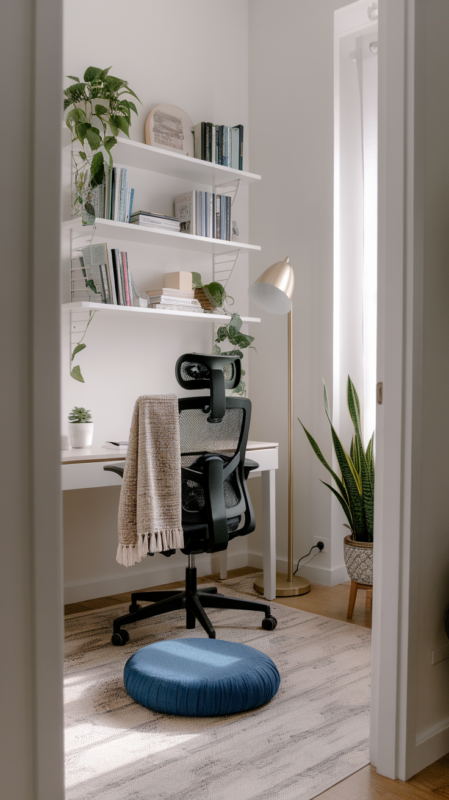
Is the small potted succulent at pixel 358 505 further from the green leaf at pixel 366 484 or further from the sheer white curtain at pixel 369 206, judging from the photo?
the sheer white curtain at pixel 369 206

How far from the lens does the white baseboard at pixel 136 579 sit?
3.05 m

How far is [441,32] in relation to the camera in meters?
1.71

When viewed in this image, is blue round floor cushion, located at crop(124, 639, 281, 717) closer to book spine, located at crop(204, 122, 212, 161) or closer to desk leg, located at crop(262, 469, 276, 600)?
desk leg, located at crop(262, 469, 276, 600)

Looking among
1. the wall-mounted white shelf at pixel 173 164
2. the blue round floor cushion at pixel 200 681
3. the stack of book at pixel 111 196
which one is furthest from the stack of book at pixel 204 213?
the blue round floor cushion at pixel 200 681

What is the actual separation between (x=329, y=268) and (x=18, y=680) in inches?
110

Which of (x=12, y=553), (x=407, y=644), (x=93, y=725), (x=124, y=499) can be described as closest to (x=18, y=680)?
(x=12, y=553)

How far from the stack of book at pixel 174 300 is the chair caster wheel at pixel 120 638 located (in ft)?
4.86

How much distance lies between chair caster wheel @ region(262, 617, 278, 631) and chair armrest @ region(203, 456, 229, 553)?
0.46 m

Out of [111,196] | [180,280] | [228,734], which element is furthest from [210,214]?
[228,734]

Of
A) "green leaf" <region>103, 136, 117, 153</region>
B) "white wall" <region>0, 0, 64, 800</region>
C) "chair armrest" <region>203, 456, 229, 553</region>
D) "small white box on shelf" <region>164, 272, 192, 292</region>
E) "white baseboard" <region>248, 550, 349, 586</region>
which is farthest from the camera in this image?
"white baseboard" <region>248, 550, 349, 586</region>

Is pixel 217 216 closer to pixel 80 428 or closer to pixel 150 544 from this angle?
pixel 80 428

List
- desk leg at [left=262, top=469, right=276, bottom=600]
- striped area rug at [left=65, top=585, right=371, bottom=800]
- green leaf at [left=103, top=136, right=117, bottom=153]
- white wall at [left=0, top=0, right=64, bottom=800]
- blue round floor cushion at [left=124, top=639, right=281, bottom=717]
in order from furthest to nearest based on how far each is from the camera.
→ desk leg at [left=262, top=469, right=276, bottom=600] → green leaf at [left=103, top=136, right=117, bottom=153] → blue round floor cushion at [left=124, top=639, right=281, bottom=717] → striped area rug at [left=65, top=585, right=371, bottom=800] → white wall at [left=0, top=0, right=64, bottom=800]

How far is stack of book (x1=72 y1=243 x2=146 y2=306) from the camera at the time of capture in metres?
2.83

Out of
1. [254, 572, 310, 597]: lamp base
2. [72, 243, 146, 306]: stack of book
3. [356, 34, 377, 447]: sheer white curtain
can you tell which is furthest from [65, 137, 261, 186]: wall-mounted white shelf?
[254, 572, 310, 597]: lamp base
